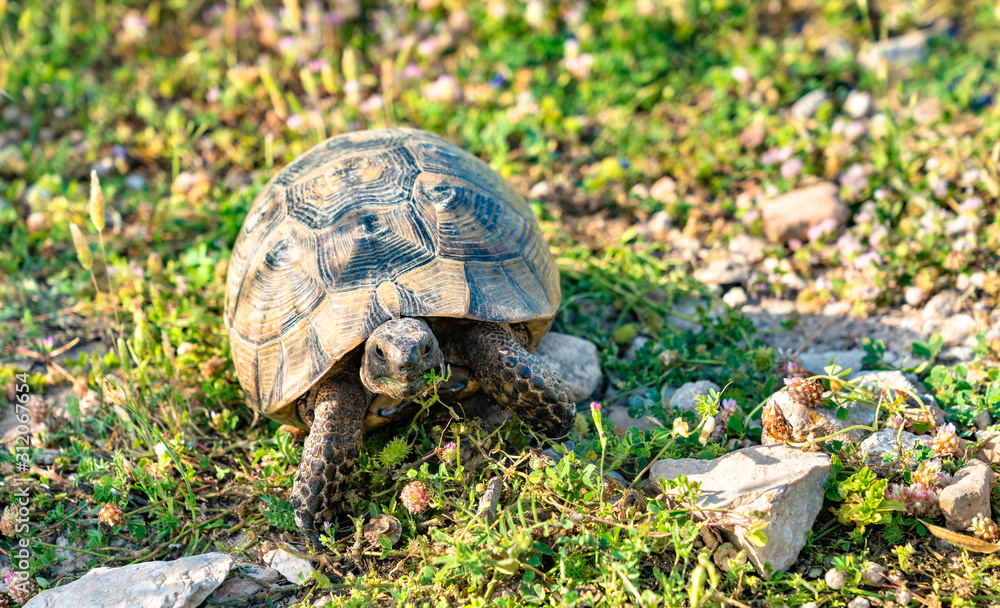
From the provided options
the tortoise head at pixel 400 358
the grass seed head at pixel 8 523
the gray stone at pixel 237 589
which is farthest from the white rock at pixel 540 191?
the grass seed head at pixel 8 523

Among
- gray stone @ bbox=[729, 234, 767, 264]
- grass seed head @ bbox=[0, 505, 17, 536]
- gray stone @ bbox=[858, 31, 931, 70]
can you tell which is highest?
gray stone @ bbox=[858, 31, 931, 70]

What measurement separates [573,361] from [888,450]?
4.32 ft

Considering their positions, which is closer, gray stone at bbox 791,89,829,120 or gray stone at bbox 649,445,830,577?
gray stone at bbox 649,445,830,577

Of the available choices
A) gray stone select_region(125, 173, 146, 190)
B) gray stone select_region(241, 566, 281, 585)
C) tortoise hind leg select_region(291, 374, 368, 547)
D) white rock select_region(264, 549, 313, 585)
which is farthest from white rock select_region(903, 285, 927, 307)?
gray stone select_region(125, 173, 146, 190)

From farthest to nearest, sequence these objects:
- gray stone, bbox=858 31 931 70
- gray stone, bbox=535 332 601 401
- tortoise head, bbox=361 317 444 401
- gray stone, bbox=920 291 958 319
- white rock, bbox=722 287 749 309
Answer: gray stone, bbox=858 31 931 70
white rock, bbox=722 287 749 309
gray stone, bbox=920 291 958 319
gray stone, bbox=535 332 601 401
tortoise head, bbox=361 317 444 401

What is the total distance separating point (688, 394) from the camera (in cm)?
301

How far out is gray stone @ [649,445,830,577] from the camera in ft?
7.30

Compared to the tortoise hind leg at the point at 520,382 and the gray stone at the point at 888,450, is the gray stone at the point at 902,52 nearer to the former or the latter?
the gray stone at the point at 888,450

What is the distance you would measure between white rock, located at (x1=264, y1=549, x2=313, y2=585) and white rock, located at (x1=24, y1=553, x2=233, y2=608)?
0.17 metres

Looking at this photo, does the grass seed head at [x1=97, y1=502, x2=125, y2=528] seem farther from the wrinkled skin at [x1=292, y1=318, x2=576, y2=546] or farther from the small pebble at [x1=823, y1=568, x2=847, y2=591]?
the small pebble at [x1=823, y1=568, x2=847, y2=591]

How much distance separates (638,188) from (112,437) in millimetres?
3477

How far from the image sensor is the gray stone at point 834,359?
3.18 m

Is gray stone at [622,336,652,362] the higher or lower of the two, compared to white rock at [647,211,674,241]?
lower

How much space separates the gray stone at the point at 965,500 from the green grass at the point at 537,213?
0.12m
